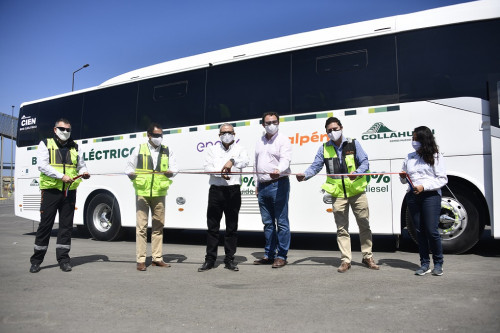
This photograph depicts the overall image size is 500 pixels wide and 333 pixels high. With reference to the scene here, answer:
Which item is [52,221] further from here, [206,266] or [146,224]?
[206,266]

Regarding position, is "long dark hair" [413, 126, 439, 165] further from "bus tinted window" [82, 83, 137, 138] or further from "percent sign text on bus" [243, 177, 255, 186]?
"bus tinted window" [82, 83, 137, 138]

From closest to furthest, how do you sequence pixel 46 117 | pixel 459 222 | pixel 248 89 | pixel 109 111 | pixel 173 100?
pixel 459 222 → pixel 248 89 → pixel 173 100 → pixel 109 111 → pixel 46 117

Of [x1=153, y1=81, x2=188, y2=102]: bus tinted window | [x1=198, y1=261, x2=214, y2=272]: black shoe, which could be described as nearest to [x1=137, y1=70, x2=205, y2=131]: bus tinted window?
[x1=153, y1=81, x2=188, y2=102]: bus tinted window

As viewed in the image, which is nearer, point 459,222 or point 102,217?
point 459,222

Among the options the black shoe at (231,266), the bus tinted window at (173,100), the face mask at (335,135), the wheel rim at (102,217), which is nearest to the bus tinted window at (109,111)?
the bus tinted window at (173,100)

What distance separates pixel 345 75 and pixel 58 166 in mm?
4507

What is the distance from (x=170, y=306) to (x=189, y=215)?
4649 mm

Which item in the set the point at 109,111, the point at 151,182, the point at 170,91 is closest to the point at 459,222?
the point at 151,182

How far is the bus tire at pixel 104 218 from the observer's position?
30.3ft

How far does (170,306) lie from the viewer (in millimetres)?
3674

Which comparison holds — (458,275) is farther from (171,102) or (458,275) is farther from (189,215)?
(171,102)

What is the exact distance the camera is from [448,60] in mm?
6137

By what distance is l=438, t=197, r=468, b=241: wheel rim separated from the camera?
19.9 feet

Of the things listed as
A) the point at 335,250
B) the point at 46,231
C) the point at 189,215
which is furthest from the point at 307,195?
the point at 46,231
